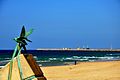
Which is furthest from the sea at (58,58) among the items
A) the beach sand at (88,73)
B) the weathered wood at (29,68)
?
the weathered wood at (29,68)

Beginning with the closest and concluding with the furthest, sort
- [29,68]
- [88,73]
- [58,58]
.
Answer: [29,68]
[88,73]
[58,58]

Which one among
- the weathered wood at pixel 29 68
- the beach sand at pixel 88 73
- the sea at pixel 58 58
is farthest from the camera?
the sea at pixel 58 58

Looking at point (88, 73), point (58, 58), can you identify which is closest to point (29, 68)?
point (88, 73)

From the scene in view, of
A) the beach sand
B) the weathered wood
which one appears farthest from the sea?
the weathered wood

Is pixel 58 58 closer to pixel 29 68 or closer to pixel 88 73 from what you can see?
pixel 88 73

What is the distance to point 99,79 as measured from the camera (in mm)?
14141

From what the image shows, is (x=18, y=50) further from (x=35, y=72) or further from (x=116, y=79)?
(x=116, y=79)

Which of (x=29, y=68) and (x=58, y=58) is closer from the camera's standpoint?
(x=29, y=68)

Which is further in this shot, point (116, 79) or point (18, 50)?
point (116, 79)

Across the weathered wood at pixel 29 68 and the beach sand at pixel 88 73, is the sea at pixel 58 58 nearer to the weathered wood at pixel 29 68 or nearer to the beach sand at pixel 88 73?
the beach sand at pixel 88 73

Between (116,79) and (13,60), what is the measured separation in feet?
35.2

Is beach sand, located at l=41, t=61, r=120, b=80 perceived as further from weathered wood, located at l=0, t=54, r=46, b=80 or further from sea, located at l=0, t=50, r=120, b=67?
weathered wood, located at l=0, t=54, r=46, b=80

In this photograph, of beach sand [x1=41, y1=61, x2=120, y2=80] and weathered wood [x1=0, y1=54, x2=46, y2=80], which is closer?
weathered wood [x1=0, y1=54, x2=46, y2=80]

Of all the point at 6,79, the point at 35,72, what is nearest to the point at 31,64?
the point at 35,72
